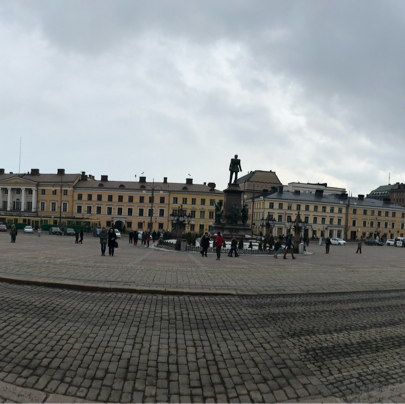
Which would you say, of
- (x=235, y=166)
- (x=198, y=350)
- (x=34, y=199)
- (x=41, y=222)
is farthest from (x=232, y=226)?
(x=34, y=199)

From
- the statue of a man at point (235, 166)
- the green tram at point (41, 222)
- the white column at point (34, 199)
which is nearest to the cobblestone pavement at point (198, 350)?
the statue of a man at point (235, 166)

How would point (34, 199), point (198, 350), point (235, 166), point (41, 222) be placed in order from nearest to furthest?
point (198, 350) < point (235, 166) < point (41, 222) < point (34, 199)

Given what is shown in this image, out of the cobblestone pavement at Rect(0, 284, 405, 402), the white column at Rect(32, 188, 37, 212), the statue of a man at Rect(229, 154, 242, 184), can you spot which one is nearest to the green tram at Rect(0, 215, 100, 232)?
the white column at Rect(32, 188, 37, 212)

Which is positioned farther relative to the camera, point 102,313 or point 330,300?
point 330,300

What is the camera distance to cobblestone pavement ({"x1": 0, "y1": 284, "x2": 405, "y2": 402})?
5145 mm

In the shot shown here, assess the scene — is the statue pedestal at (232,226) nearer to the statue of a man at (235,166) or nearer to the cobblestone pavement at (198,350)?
the statue of a man at (235,166)

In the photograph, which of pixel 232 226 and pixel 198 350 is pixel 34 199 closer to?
pixel 232 226

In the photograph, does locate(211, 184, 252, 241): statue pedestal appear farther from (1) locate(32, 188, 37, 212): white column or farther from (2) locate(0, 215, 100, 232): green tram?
(1) locate(32, 188, 37, 212): white column

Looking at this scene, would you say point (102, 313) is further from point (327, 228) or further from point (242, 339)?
point (327, 228)

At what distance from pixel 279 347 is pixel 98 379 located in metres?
3.26

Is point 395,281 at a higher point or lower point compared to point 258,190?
lower

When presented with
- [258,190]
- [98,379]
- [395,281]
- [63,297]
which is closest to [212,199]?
[258,190]

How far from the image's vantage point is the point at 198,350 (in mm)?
6508

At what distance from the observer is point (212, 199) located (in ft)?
274
